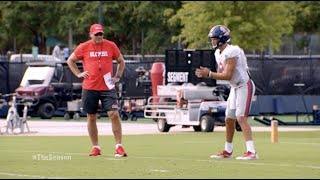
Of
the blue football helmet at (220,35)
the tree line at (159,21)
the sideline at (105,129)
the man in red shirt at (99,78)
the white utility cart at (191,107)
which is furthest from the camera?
the tree line at (159,21)

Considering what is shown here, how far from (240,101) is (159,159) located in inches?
60.9

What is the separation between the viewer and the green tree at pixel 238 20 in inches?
2151

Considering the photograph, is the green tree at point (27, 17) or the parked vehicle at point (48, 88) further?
the green tree at point (27, 17)

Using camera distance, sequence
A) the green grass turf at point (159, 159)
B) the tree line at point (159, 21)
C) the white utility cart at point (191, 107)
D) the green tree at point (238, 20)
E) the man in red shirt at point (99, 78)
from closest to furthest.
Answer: the green grass turf at point (159, 159) → the man in red shirt at point (99, 78) → the white utility cart at point (191, 107) → the green tree at point (238, 20) → the tree line at point (159, 21)

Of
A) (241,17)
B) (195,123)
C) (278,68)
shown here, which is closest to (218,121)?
(195,123)

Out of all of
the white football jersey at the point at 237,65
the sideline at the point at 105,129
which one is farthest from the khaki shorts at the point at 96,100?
the sideline at the point at 105,129

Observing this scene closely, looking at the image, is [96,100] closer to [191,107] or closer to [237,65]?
[237,65]

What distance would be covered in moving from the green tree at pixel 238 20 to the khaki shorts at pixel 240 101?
36.4 m

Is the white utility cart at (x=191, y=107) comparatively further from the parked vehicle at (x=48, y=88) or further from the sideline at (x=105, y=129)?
the parked vehicle at (x=48, y=88)

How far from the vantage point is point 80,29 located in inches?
2569

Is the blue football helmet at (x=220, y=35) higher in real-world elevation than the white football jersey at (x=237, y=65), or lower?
higher

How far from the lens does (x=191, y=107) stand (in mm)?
28781

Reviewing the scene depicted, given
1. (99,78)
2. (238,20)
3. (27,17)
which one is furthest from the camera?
(27,17)

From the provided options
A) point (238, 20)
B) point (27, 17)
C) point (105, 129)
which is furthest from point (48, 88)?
point (27, 17)
